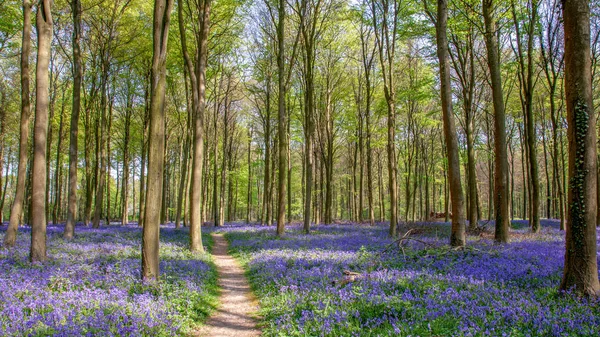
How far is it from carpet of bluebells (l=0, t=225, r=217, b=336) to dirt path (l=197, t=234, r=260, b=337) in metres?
0.30

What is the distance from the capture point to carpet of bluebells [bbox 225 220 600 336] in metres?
4.88

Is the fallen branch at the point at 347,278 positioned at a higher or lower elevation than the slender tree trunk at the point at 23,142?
lower

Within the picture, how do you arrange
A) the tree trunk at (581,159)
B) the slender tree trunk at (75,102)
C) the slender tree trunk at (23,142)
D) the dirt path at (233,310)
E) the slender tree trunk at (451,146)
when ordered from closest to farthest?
the tree trunk at (581,159), the dirt path at (233,310), the slender tree trunk at (451,146), the slender tree trunk at (23,142), the slender tree trunk at (75,102)

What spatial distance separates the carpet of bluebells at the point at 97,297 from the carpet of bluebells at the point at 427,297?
5.23 ft

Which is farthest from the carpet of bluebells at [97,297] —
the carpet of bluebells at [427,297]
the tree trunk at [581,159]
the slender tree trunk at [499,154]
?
the slender tree trunk at [499,154]

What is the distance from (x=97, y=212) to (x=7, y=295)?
1856 cm

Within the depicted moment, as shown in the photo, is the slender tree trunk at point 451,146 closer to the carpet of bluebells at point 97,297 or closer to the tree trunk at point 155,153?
the carpet of bluebells at point 97,297

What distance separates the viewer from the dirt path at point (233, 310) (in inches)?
261

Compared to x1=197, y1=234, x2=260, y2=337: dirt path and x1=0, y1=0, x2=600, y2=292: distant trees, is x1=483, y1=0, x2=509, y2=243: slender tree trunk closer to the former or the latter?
x1=0, y1=0, x2=600, y2=292: distant trees

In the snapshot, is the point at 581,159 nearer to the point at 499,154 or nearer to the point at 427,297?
the point at 427,297

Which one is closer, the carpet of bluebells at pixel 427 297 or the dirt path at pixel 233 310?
the carpet of bluebells at pixel 427 297

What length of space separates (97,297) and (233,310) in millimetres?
2972

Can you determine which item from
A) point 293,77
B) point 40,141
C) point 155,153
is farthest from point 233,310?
point 293,77

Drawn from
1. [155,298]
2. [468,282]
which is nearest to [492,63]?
[468,282]
